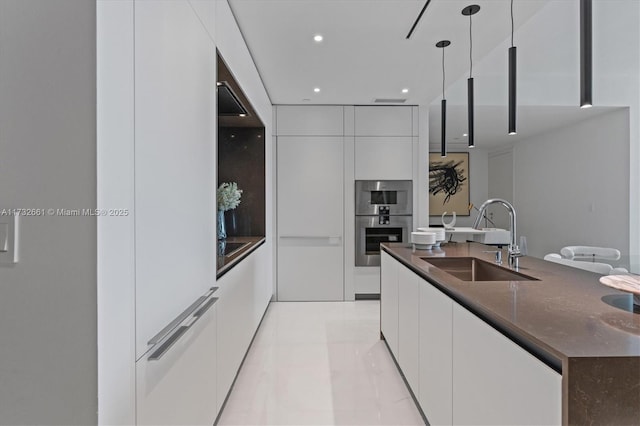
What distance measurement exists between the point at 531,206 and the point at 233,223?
20.2 ft

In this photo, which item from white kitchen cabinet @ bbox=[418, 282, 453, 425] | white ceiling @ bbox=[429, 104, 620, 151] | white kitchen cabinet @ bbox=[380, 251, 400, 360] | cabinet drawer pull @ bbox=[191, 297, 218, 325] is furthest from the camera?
white ceiling @ bbox=[429, 104, 620, 151]

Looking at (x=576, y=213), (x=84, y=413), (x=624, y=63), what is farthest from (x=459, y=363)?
(x=576, y=213)

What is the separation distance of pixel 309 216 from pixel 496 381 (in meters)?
3.42

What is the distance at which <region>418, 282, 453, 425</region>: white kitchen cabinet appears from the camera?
1432 mm

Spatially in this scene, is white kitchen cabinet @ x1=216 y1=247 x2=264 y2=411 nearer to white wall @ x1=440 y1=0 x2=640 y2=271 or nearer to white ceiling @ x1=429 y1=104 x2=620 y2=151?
white wall @ x1=440 y1=0 x2=640 y2=271

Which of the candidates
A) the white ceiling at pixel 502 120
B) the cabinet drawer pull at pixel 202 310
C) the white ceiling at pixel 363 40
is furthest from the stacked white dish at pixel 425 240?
the white ceiling at pixel 502 120

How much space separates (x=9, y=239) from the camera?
754 millimetres

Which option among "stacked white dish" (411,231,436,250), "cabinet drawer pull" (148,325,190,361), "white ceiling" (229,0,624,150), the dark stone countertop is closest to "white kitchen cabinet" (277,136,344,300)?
"white ceiling" (229,0,624,150)

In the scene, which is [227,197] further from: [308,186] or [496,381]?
[496,381]

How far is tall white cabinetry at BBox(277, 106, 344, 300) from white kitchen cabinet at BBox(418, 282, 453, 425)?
2604 millimetres

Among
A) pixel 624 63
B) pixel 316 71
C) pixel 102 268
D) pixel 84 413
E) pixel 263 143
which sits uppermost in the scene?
pixel 624 63

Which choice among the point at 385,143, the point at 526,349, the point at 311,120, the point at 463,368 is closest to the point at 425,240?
the point at 463,368

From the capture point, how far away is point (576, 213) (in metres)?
5.65

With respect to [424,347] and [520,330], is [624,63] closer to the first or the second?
[424,347]
